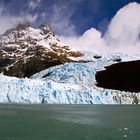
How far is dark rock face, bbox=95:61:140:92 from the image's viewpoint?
103 metres

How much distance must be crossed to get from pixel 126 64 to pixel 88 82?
114ft

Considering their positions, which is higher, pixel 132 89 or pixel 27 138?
pixel 132 89

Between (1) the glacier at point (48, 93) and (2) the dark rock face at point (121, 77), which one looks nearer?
(1) the glacier at point (48, 93)

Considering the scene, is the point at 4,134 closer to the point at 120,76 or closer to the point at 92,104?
the point at 92,104

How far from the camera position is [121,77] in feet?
375

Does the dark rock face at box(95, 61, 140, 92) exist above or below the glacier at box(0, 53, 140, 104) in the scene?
above

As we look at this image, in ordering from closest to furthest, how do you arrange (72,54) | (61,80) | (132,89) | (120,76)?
(61,80)
(132,89)
(120,76)
(72,54)

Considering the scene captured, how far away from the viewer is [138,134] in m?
23.8

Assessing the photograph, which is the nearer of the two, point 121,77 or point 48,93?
point 48,93

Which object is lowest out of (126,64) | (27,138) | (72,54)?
(27,138)

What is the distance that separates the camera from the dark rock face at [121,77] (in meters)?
103

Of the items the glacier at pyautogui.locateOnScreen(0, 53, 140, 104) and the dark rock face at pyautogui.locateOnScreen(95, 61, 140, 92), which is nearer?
the glacier at pyautogui.locateOnScreen(0, 53, 140, 104)

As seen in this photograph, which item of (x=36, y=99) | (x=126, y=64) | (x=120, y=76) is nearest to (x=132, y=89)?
(x=120, y=76)

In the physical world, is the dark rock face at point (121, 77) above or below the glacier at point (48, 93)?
above
